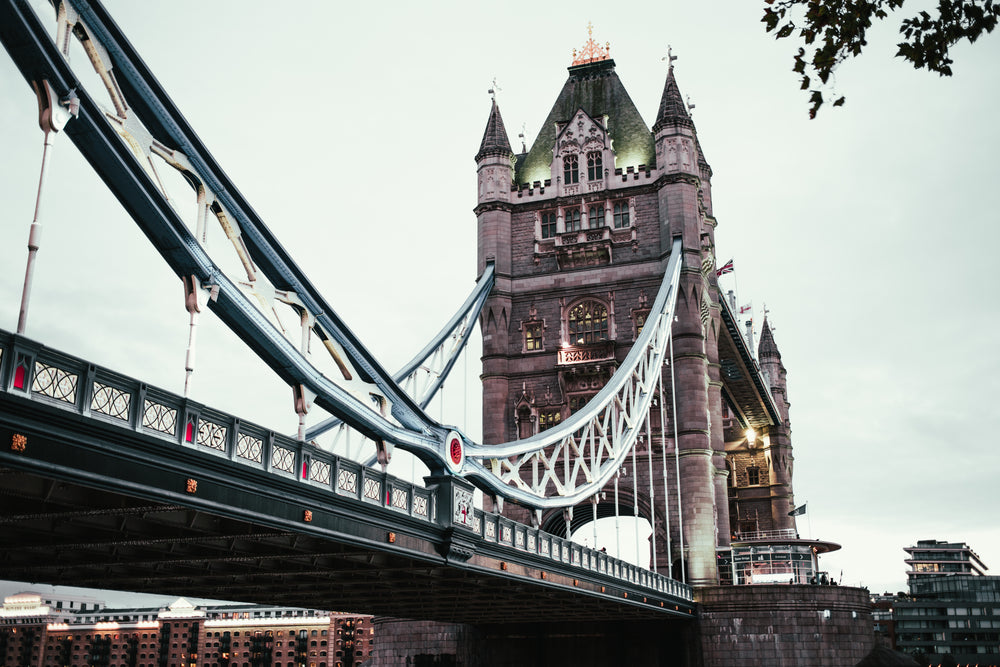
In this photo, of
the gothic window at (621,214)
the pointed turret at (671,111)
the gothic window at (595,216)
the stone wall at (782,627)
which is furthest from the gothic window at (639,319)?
the stone wall at (782,627)

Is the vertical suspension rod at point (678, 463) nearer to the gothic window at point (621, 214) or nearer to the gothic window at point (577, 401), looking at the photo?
the gothic window at point (577, 401)

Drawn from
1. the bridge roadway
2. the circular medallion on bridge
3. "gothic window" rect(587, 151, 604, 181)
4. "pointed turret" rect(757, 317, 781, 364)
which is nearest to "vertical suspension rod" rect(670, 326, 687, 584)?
"gothic window" rect(587, 151, 604, 181)

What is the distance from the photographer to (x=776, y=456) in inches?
3174

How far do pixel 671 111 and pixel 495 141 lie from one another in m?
9.52

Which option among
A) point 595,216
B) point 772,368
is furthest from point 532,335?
point 772,368

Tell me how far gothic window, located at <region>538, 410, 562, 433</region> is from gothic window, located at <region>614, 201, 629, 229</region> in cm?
1038

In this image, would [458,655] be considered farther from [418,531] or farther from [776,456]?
[776,456]

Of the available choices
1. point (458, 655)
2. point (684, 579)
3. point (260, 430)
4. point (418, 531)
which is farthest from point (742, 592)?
point (260, 430)

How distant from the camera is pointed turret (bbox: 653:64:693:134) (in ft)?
177

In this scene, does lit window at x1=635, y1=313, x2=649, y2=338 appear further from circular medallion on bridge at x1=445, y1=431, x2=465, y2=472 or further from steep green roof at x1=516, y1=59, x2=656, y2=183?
circular medallion on bridge at x1=445, y1=431, x2=465, y2=472

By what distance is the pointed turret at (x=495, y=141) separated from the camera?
2228 inches

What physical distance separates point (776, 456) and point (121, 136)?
70.6m

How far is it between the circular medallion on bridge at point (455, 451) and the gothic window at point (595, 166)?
33.1 metres

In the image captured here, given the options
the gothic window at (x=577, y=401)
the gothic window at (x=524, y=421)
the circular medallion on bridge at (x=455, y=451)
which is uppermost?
the gothic window at (x=577, y=401)
